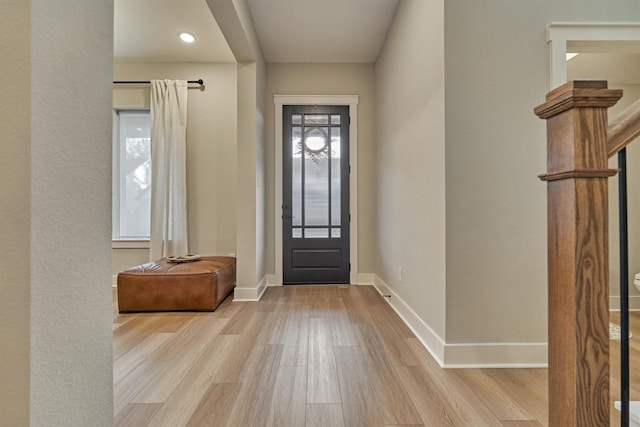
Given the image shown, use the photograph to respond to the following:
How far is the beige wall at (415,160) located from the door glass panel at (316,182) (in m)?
0.78

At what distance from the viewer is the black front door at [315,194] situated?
4.37 meters

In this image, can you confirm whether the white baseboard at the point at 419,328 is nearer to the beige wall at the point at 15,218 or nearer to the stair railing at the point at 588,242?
the stair railing at the point at 588,242

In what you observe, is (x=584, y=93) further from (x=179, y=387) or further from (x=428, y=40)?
(x=179, y=387)

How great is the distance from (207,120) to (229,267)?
1.90 m

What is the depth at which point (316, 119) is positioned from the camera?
14.4ft

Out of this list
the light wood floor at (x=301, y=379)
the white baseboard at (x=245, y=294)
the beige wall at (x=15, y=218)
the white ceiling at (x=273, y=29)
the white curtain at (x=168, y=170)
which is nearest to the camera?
the beige wall at (x=15, y=218)

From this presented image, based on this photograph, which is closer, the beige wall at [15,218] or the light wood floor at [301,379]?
the beige wall at [15,218]

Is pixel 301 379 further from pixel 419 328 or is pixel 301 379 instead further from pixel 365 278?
pixel 365 278

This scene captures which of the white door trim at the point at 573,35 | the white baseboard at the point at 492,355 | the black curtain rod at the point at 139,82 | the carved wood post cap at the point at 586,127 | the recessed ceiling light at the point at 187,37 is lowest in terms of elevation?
the white baseboard at the point at 492,355

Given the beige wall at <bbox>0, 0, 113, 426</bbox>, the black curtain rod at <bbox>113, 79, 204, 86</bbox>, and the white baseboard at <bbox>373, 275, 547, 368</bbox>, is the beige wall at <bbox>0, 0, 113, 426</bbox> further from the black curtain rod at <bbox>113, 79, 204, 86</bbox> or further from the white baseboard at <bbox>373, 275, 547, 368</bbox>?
the black curtain rod at <bbox>113, 79, 204, 86</bbox>

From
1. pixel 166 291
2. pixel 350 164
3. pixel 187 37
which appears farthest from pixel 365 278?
pixel 187 37

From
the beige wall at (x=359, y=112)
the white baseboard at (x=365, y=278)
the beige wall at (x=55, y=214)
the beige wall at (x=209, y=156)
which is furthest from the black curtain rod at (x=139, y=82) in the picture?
the beige wall at (x=55, y=214)

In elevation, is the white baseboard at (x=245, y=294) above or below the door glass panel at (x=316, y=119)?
below

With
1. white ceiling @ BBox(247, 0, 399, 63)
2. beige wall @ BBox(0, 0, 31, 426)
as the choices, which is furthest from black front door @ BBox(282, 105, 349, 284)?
beige wall @ BBox(0, 0, 31, 426)
